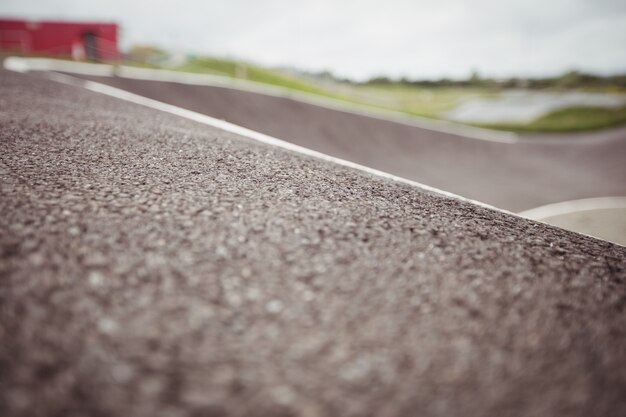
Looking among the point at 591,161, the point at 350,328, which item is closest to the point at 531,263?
the point at 350,328

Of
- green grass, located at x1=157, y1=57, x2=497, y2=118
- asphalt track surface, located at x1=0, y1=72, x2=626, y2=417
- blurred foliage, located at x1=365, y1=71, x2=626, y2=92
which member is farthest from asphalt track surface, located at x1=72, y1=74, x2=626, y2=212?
blurred foliage, located at x1=365, y1=71, x2=626, y2=92

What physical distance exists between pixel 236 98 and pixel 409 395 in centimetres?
1471

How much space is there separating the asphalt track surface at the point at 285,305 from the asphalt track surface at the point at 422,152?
10.3 metres

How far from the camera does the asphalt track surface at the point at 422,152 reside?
1222cm

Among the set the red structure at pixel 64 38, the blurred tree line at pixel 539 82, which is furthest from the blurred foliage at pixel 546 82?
the red structure at pixel 64 38

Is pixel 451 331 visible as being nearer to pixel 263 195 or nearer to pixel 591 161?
pixel 263 195

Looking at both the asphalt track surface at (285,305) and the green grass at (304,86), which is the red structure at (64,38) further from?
the asphalt track surface at (285,305)

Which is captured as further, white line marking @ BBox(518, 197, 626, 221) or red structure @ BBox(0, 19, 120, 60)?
red structure @ BBox(0, 19, 120, 60)

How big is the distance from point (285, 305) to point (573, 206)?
13.4 metres

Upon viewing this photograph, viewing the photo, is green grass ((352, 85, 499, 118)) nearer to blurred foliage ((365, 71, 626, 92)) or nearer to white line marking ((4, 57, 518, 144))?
white line marking ((4, 57, 518, 144))

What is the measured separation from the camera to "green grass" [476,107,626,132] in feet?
74.3

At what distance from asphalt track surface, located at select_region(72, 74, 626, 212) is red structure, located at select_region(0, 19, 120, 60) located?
19.2m

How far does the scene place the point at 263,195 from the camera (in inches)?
88.2

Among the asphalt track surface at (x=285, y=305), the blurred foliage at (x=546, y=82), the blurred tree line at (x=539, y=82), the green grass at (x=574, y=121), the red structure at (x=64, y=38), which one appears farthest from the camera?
the blurred tree line at (x=539, y=82)
